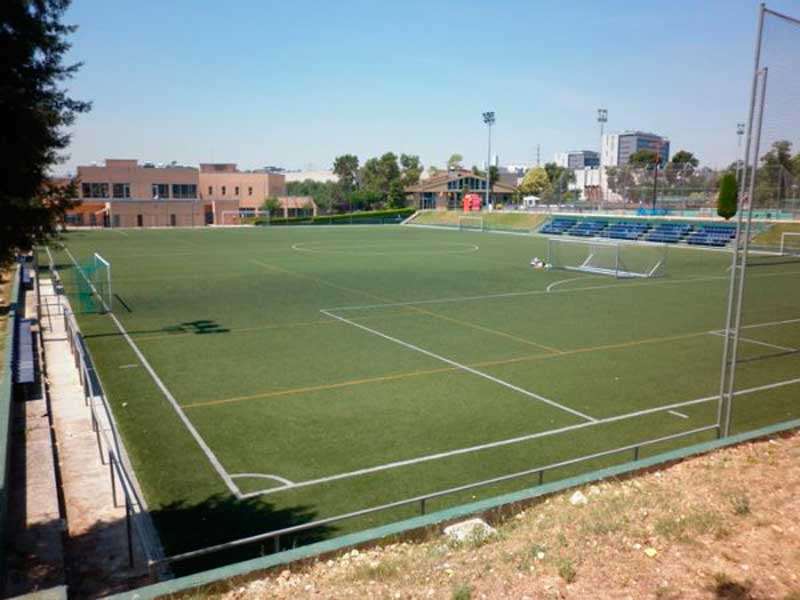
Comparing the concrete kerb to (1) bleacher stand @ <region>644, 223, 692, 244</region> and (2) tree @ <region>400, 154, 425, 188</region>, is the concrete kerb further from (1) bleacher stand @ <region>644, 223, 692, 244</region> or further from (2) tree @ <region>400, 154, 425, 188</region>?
(2) tree @ <region>400, 154, 425, 188</region>

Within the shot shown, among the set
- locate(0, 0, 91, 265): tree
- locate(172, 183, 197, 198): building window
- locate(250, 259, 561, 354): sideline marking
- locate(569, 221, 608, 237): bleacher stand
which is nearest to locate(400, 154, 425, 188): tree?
locate(172, 183, 197, 198): building window

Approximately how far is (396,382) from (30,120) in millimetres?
10555

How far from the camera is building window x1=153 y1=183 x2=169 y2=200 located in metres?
108

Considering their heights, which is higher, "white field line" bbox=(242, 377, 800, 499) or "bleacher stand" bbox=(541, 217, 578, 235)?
"bleacher stand" bbox=(541, 217, 578, 235)

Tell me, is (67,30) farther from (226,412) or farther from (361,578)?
(226,412)

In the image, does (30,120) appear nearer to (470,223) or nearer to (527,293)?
(527,293)

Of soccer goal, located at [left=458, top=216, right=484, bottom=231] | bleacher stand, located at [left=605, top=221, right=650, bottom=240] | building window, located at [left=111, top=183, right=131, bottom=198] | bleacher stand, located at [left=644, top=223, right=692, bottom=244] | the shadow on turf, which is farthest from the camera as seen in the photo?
building window, located at [left=111, top=183, right=131, bottom=198]

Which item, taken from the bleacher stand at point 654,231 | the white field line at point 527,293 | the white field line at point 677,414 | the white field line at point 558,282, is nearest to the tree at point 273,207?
the bleacher stand at point 654,231

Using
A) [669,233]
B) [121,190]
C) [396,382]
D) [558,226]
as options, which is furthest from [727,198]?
[121,190]

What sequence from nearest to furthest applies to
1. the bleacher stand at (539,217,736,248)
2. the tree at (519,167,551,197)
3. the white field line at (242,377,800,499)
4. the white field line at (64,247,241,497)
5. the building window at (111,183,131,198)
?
the white field line at (242,377,800,499), the white field line at (64,247,241,497), the bleacher stand at (539,217,736,248), the building window at (111,183,131,198), the tree at (519,167,551,197)

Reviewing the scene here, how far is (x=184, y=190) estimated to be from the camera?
111688mm

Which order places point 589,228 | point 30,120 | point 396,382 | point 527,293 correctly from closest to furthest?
1. point 30,120
2. point 396,382
3. point 527,293
4. point 589,228

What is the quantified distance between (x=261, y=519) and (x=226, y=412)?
4.66 meters

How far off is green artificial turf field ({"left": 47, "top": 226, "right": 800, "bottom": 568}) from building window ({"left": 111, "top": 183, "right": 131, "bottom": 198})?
268ft
